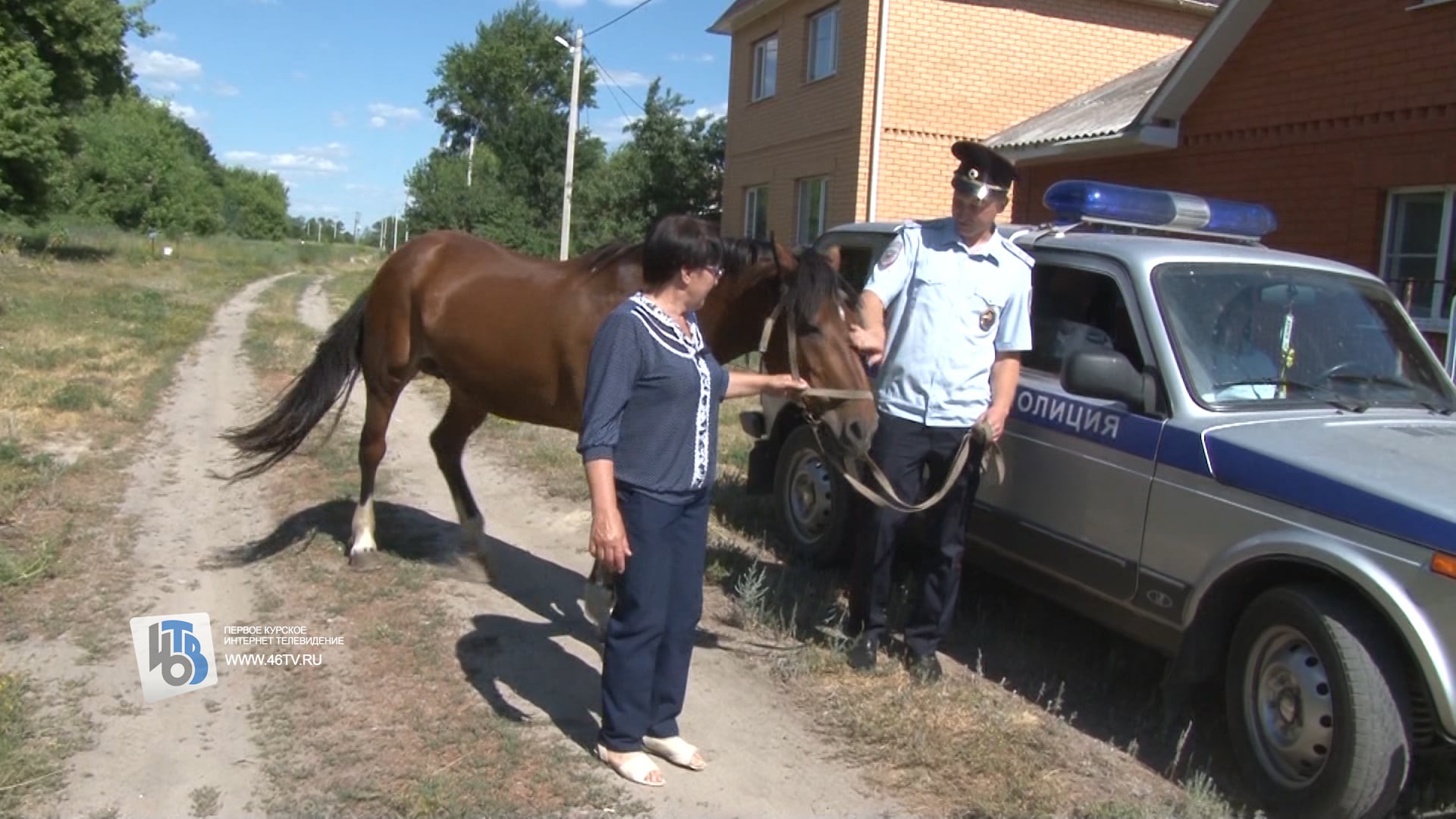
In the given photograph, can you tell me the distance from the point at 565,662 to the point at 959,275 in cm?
229

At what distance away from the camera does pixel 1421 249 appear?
32.2 feet

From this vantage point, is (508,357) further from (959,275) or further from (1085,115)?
(1085,115)

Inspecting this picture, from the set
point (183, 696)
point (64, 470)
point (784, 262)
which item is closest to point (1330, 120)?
point (784, 262)

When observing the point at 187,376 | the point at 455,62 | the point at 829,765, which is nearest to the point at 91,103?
the point at 187,376

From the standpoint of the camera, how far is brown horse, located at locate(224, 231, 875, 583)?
4.09 metres

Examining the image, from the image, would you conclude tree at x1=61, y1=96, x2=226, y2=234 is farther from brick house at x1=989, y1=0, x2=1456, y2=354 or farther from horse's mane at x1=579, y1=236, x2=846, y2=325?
horse's mane at x1=579, y1=236, x2=846, y2=325

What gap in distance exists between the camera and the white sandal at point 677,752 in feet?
12.4

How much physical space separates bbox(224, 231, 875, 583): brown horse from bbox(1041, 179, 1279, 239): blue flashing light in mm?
1380

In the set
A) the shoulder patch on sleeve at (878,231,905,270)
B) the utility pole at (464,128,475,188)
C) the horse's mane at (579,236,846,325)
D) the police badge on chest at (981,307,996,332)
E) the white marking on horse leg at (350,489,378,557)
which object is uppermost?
the utility pole at (464,128,475,188)

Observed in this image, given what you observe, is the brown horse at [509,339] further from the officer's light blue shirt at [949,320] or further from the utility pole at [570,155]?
the utility pole at [570,155]

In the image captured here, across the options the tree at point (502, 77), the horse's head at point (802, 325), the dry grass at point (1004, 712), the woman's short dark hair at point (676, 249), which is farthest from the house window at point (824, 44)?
the tree at point (502, 77)

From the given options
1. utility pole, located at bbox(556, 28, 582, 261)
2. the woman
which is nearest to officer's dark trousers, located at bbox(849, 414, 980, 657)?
the woman

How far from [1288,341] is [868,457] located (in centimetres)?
172

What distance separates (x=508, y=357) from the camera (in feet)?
17.6
